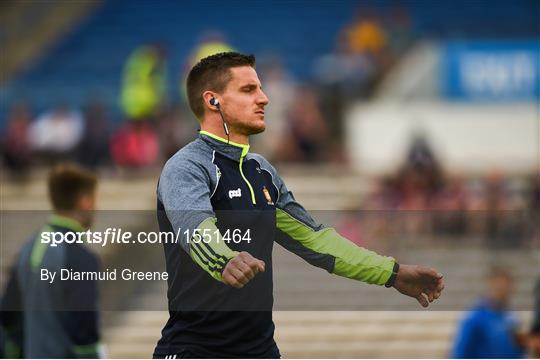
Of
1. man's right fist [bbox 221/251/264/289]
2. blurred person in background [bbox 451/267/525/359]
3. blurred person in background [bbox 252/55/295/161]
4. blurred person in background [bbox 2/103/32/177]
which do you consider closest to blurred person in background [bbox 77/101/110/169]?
blurred person in background [bbox 2/103/32/177]

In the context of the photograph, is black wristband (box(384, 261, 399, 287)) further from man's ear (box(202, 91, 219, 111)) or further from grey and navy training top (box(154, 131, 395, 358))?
man's ear (box(202, 91, 219, 111))

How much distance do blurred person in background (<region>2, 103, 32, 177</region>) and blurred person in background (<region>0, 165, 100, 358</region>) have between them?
10.6m

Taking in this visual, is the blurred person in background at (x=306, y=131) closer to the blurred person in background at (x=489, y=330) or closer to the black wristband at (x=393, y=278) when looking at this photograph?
the blurred person in background at (x=489, y=330)

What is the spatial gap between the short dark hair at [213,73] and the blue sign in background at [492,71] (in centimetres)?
1345

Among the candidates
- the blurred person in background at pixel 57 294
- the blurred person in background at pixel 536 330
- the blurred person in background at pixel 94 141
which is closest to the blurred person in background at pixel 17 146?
the blurred person in background at pixel 94 141

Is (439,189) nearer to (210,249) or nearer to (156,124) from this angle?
(156,124)

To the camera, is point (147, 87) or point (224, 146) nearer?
point (224, 146)

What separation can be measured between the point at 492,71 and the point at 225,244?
13867 millimetres

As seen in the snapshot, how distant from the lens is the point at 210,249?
3951 mm

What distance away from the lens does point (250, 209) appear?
13.9 ft

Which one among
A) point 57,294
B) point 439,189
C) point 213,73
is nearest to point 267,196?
point 213,73

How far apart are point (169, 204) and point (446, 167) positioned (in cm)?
1270

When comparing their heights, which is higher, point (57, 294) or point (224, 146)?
point (224, 146)

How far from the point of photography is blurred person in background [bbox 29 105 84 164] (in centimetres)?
1645
